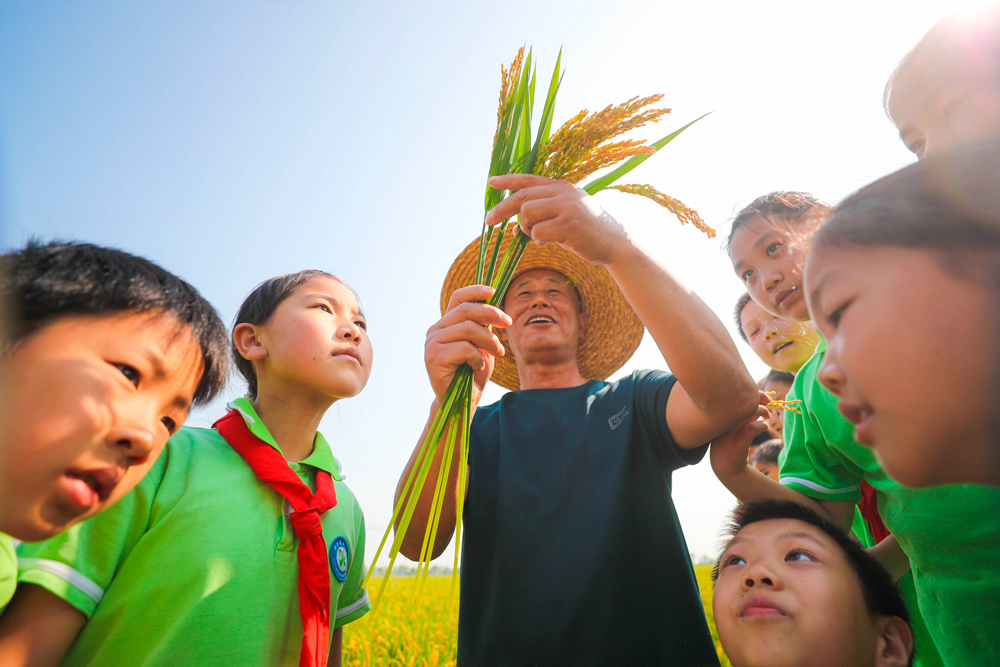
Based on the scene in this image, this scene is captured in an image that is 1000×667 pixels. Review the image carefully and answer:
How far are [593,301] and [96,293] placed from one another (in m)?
2.51

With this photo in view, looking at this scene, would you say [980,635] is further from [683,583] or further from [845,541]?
[683,583]

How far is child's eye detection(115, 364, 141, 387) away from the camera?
46.9 inches

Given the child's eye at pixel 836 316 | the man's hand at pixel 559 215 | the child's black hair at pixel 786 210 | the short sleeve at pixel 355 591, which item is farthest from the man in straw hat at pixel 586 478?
the child's black hair at pixel 786 210

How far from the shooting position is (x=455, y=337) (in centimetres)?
192

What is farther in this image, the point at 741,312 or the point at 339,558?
the point at 741,312

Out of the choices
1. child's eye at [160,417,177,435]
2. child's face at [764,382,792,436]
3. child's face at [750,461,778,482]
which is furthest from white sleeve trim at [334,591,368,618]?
child's face at [750,461,778,482]

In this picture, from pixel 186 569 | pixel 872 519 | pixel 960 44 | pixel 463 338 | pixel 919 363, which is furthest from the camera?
pixel 872 519

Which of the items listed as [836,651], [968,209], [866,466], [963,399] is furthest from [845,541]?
[968,209]

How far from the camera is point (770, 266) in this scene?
112 inches

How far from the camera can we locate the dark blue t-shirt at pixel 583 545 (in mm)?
2008

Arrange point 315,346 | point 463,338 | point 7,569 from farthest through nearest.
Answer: point 315,346 → point 463,338 → point 7,569

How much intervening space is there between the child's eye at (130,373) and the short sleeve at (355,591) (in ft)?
4.02

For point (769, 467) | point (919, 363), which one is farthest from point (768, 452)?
point (919, 363)

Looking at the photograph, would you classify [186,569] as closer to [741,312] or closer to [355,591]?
[355,591]
